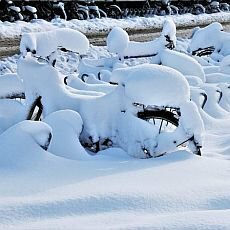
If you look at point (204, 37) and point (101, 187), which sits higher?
point (101, 187)

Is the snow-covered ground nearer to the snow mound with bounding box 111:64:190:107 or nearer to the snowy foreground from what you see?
the snow mound with bounding box 111:64:190:107

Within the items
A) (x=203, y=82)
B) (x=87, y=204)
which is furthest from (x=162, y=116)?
(x=203, y=82)

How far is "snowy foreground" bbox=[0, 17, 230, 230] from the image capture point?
3135 mm

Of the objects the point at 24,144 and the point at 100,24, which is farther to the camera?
the point at 100,24

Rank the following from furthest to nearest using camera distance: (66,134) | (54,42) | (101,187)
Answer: (54,42), (66,134), (101,187)

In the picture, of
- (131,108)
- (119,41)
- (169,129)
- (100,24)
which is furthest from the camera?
(100,24)

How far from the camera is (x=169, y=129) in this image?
17.2 ft

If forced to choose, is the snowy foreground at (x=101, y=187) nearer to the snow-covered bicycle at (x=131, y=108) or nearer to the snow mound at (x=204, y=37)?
the snow-covered bicycle at (x=131, y=108)

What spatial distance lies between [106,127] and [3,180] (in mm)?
1490

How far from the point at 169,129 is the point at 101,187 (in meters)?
1.66

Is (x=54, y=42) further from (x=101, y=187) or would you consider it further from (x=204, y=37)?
(x=204, y=37)

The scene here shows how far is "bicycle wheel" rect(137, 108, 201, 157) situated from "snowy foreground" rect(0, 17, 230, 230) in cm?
14

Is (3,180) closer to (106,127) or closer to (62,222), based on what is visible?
(62,222)

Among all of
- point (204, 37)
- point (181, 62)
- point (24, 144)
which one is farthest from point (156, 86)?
point (204, 37)
